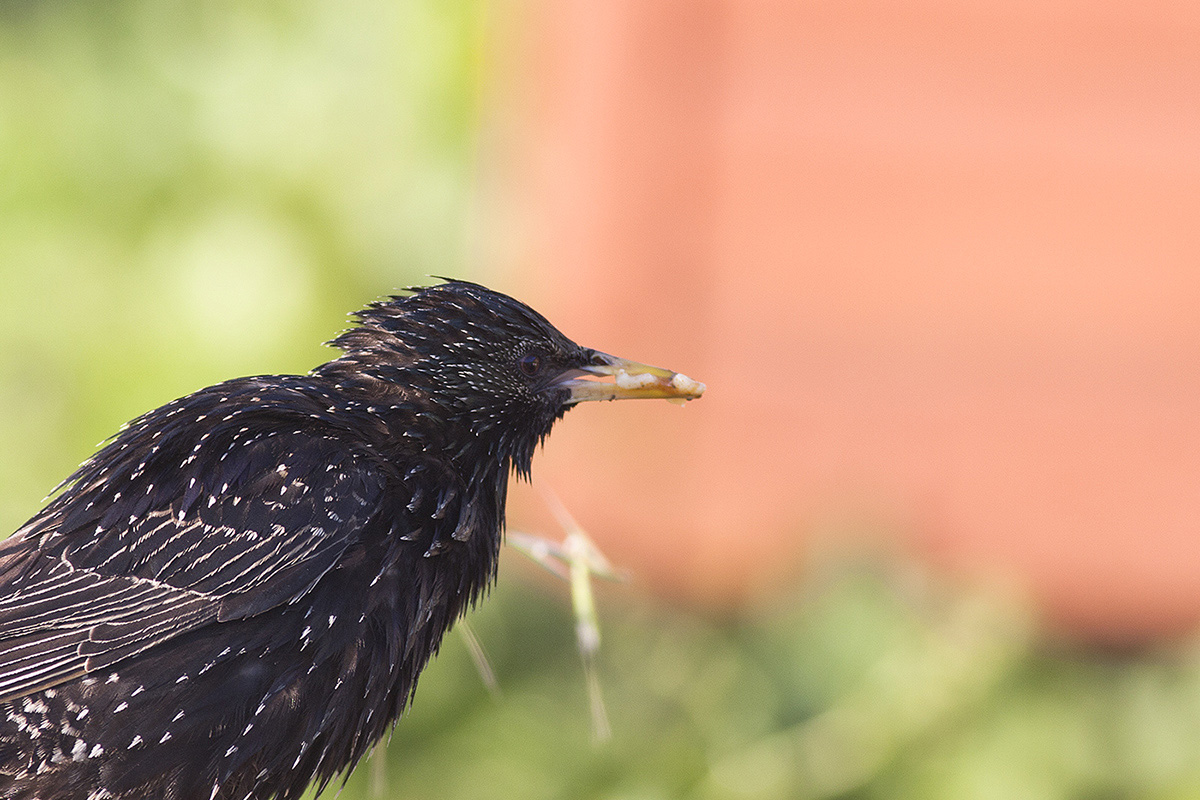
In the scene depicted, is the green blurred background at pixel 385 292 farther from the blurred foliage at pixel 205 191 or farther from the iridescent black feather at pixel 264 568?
the iridescent black feather at pixel 264 568

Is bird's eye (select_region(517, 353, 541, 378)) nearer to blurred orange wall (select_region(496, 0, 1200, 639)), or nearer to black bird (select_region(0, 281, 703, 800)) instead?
black bird (select_region(0, 281, 703, 800))

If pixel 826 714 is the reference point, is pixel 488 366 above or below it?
above

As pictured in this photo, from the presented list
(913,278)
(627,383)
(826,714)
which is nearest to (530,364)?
(627,383)

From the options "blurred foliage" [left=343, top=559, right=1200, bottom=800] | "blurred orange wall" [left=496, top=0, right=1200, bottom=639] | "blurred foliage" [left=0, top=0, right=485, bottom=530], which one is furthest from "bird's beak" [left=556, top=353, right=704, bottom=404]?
"blurred foliage" [left=0, top=0, right=485, bottom=530]

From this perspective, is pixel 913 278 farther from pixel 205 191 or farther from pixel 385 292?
pixel 205 191


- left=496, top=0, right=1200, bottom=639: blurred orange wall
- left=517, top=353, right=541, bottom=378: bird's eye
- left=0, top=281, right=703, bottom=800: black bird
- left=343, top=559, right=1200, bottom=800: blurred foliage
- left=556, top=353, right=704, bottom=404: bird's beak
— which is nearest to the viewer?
left=0, top=281, right=703, bottom=800: black bird

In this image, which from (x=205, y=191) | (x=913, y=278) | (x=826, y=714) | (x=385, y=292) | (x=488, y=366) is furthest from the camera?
(x=205, y=191)

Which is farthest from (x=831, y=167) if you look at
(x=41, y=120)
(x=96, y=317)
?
(x=41, y=120)

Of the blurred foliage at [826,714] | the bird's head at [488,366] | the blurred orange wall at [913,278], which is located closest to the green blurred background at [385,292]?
the blurred foliage at [826,714]
